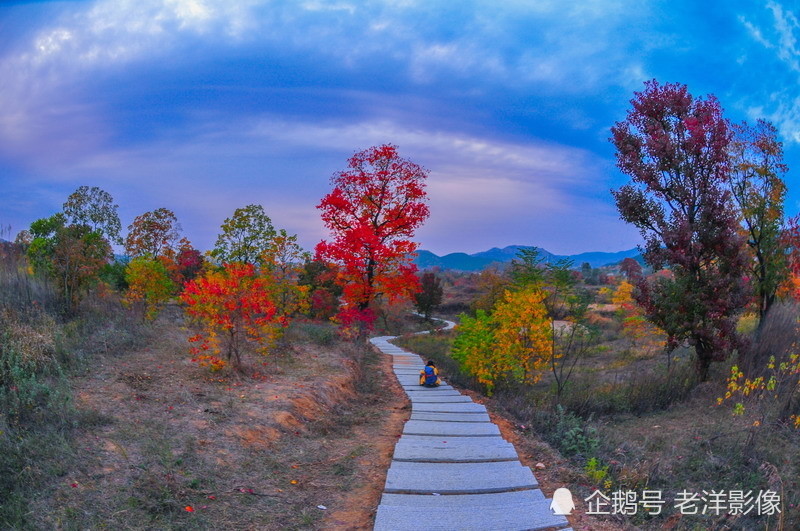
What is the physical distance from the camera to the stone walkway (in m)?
3.75

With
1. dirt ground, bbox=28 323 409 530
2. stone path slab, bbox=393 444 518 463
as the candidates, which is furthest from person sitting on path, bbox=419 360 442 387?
stone path slab, bbox=393 444 518 463

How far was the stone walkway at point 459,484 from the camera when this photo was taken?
12.3 feet

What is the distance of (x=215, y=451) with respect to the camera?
473cm

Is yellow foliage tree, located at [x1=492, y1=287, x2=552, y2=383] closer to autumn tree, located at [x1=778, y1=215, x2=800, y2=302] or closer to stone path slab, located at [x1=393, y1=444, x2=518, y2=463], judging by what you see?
stone path slab, located at [x1=393, y1=444, x2=518, y2=463]

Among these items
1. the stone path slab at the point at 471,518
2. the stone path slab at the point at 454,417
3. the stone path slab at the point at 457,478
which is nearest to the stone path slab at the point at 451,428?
the stone path slab at the point at 454,417

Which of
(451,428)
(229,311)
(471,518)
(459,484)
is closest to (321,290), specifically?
(229,311)

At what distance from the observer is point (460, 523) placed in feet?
12.1

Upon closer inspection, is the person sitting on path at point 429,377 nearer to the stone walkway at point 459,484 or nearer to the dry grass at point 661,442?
the dry grass at point 661,442

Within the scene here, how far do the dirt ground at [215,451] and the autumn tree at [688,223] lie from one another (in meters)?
5.56

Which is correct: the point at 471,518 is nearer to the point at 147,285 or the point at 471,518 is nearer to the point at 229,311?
the point at 229,311

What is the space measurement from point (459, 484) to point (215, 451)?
96.2 inches

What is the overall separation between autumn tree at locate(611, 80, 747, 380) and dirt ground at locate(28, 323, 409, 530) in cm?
556

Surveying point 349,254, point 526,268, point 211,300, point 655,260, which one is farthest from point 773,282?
point 211,300

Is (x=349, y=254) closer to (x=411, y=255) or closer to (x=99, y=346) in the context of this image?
(x=411, y=255)
